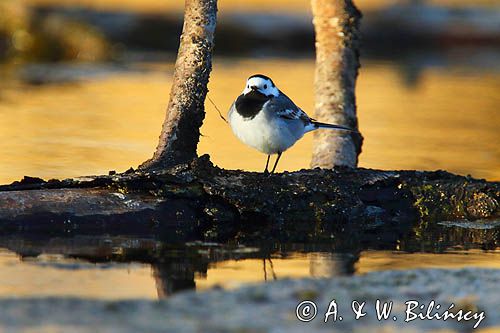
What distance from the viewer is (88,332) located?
524 centimetres

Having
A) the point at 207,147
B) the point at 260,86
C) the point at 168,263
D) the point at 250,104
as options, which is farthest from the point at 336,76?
the point at 168,263

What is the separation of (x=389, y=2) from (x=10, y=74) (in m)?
14.3

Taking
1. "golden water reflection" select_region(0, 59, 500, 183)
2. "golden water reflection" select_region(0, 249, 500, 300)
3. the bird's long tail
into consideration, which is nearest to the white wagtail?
the bird's long tail

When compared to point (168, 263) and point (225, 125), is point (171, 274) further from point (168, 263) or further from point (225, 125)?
point (225, 125)

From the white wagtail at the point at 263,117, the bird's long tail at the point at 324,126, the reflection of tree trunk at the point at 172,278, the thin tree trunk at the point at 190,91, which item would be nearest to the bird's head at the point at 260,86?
the white wagtail at the point at 263,117

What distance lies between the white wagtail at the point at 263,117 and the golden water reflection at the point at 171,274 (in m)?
1.20

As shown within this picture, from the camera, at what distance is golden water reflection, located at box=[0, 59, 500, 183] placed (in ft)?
40.4

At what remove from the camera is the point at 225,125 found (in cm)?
1551

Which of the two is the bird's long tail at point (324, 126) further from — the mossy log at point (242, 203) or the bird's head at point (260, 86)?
the bird's head at point (260, 86)

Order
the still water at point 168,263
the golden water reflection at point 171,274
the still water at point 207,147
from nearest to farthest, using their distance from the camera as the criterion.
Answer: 1. the golden water reflection at point 171,274
2. the still water at point 168,263
3. the still water at point 207,147

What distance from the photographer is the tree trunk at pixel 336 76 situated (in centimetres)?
1016

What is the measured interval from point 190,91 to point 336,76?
1977 mm

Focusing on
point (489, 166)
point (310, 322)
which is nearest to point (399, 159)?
point (489, 166)

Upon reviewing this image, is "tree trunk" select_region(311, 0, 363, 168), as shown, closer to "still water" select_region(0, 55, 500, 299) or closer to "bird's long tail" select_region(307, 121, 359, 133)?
"bird's long tail" select_region(307, 121, 359, 133)
